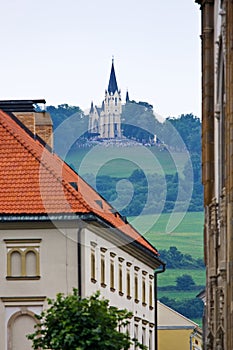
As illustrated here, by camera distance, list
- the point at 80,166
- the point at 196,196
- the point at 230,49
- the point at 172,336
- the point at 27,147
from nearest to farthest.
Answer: the point at 230,49, the point at 27,147, the point at 80,166, the point at 196,196, the point at 172,336

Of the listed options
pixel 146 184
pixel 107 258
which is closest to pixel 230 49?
pixel 107 258

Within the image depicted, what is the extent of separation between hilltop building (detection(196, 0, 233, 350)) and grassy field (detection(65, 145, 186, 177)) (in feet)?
80.9

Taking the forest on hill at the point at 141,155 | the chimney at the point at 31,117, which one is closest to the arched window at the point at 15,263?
the forest on hill at the point at 141,155

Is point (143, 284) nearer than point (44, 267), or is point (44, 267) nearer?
point (44, 267)

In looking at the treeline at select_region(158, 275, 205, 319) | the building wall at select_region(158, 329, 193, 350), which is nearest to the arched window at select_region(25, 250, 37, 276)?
the building wall at select_region(158, 329, 193, 350)

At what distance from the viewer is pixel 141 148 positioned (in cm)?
6556

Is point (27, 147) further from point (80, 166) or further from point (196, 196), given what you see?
point (196, 196)

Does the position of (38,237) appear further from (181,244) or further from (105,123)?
(181,244)

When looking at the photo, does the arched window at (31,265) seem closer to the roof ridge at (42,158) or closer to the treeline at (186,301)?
the roof ridge at (42,158)

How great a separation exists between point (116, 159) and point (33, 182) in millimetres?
13614

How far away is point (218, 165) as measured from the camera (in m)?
35.1

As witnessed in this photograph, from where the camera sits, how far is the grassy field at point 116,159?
64812 mm

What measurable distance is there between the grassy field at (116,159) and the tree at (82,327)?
58.9 ft

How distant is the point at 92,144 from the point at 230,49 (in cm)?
3449
